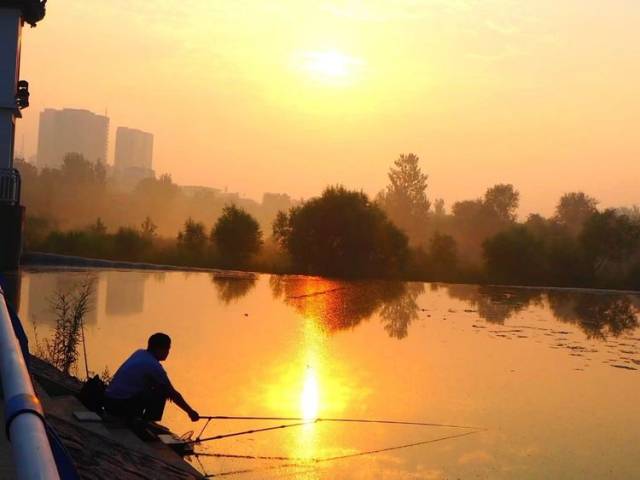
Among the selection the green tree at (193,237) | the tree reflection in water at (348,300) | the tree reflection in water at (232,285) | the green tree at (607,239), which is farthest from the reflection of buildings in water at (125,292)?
the green tree at (607,239)

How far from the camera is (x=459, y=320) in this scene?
24422mm

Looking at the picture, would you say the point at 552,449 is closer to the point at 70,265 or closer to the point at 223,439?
the point at 223,439

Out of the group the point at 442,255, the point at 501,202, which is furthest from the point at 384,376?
the point at 501,202

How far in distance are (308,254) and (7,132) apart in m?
26.4

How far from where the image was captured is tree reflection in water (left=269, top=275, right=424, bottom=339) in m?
22.7

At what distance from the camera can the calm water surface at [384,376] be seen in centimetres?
892

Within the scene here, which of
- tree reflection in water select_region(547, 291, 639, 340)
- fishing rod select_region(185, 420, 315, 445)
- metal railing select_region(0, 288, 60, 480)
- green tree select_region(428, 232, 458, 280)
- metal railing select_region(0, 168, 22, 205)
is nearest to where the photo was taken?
metal railing select_region(0, 288, 60, 480)

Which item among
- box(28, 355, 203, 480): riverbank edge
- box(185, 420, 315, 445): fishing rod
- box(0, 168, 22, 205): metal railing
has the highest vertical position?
box(0, 168, 22, 205): metal railing

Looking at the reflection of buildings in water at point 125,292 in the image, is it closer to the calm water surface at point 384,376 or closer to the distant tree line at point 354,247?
the calm water surface at point 384,376

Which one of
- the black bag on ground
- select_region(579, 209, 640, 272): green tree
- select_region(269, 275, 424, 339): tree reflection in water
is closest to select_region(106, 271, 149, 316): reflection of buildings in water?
select_region(269, 275, 424, 339): tree reflection in water

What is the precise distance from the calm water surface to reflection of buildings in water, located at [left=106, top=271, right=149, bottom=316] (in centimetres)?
13

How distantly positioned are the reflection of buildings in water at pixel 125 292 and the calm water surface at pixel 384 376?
13 cm

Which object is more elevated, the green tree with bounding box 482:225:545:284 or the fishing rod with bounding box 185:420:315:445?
the green tree with bounding box 482:225:545:284

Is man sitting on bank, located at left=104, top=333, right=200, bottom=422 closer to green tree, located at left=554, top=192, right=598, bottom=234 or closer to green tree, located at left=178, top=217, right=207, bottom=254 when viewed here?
green tree, located at left=178, top=217, right=207, bottom=254
